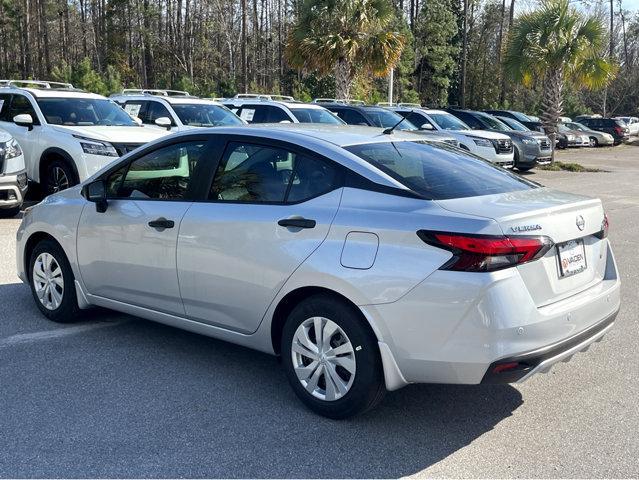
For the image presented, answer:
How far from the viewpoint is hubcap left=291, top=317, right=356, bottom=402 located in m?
3.88

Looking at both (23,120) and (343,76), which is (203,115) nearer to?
(23,120)

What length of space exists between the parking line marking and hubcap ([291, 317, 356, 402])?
2.17m

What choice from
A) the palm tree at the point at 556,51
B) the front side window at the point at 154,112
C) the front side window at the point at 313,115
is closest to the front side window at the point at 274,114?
the front side window at the point at 313,115

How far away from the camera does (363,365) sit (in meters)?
3.77

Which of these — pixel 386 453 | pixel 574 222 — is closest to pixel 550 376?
pixel 574 222

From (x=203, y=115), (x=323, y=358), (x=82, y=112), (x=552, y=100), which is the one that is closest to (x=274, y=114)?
(x=203, y=115)

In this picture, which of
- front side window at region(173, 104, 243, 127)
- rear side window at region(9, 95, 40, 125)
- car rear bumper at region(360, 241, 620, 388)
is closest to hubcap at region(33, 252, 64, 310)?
car rear bumper at region(360, 241, 620, 388)

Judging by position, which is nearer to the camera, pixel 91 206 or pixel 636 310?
pixel 91 206

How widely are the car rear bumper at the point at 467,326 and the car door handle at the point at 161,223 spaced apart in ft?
5.23

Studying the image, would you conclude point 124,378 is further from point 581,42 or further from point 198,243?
point 581,42

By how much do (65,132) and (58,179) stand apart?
2.45 ft

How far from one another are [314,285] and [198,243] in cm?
96

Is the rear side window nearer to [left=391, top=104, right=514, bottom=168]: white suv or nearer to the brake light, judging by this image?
[left=391, top=104, right=514, bottom=168]: white suv

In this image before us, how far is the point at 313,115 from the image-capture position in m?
15.4
